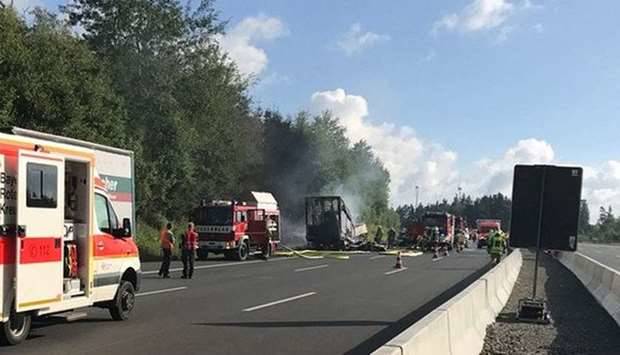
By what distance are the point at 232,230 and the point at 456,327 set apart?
26.4m

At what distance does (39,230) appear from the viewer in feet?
37.0

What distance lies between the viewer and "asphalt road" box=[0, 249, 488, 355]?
37.9 ft

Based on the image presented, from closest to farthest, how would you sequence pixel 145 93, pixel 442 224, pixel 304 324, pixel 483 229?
pixel 304 324, pixel 145 93, pixel 442 224, pixel 483 229

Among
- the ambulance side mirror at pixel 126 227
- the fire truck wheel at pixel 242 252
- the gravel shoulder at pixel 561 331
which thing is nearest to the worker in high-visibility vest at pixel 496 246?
the gravel shoulder at pixel 561 331

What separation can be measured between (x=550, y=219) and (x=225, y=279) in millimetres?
11529

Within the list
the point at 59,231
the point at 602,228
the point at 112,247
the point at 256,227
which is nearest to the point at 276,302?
the point at 112,247

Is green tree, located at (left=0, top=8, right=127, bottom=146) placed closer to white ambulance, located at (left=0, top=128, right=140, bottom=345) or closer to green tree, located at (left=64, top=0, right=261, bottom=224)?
A: green tree, located at (left=64, top=0, right=261, bottom=224)

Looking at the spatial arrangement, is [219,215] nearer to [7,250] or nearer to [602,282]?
[602,282]

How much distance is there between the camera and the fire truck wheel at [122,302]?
550 inches

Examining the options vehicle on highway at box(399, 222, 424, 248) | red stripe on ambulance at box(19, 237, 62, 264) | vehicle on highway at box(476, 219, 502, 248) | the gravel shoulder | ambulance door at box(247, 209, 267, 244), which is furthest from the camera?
vehicle on highway at box(476, 219, 502, 248)

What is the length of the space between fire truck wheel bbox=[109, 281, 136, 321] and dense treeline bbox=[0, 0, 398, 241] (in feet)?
50.3

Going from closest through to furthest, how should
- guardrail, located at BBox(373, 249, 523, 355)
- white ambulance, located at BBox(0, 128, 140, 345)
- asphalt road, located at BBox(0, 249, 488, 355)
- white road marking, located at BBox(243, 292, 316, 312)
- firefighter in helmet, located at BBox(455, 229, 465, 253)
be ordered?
guardrail, located at BBox(373, 249, 523, 355)
white ambulance, located at BBox(0, 128, 140, 345)
asphalt road, located at BBox(0, 249, 488, 355)
white road marking, located at BBox(243, 292, 316, 312)
firefighter in helmet, located at BBox(455, 229, 465, 253)

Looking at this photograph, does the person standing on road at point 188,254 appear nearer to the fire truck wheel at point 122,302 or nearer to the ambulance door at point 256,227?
the fire truck wheel at point 122,302

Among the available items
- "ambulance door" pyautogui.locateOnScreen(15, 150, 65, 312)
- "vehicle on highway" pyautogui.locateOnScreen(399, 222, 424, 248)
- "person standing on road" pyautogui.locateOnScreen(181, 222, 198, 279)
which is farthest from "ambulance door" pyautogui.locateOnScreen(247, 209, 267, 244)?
"ambulance door" pyautogui.locateOnScreen(15, 150, 65, 312)
